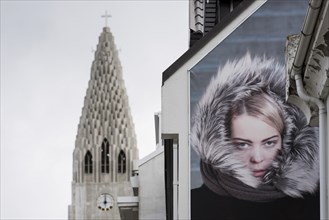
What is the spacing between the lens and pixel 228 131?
2956cm

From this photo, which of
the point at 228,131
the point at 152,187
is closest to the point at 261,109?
the point at 228,131

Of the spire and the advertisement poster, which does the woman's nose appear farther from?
the spire

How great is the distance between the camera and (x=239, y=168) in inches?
1156

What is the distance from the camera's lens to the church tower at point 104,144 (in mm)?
172625

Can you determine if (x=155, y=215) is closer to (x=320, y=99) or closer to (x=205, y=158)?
Answer: (x=205, y=158)

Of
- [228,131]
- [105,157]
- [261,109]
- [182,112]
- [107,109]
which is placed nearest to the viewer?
[261,109]

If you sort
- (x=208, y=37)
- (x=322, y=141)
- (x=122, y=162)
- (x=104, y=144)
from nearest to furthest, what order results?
(x=322, y=141)
(x=208, y=37)
(x=122, y=162)
(x=104, y=144)

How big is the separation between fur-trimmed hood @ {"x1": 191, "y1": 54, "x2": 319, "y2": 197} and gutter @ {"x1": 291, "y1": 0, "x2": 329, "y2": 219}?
1288 centimetres

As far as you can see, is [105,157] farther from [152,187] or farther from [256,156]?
[256,156]

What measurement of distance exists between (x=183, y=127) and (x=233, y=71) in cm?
212

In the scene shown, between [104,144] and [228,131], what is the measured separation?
15263cm

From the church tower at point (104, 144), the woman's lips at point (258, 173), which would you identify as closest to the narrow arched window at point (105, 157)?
the church tower at point (104, 144)

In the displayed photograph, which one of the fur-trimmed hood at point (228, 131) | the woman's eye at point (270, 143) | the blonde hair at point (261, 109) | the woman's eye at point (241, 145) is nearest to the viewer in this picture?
the fur-trimmed hood at point (228, 131)

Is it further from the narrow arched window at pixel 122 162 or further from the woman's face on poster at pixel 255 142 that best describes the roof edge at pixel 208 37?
the narrow arched window at pixel 122 162
